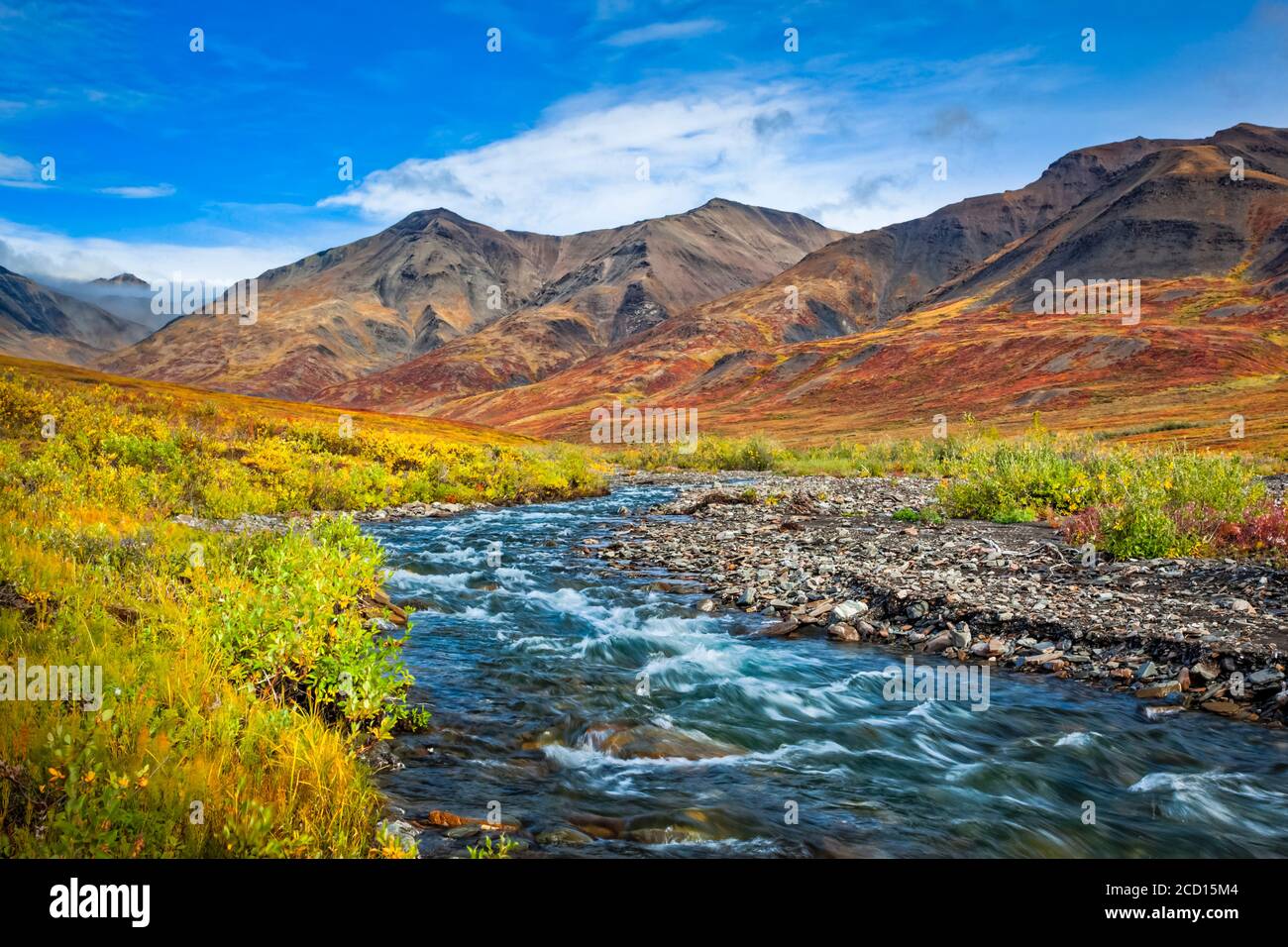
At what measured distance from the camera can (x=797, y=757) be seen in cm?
843

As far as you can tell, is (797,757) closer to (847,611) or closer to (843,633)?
(843,633)

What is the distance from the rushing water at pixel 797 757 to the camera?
21.9 ft

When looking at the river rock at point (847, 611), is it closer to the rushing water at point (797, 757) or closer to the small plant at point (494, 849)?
the rushing water at point (797, 757)

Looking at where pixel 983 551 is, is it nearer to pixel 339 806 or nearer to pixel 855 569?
pixel 855 569

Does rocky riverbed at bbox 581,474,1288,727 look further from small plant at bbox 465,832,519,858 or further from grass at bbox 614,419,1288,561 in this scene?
small plant at bbox 465,832,519,858

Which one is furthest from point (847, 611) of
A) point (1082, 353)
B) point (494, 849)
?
point (1082, 353)

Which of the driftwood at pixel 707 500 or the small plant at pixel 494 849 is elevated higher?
the driftwood at pixel 707 500

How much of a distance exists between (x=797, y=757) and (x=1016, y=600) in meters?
6.54

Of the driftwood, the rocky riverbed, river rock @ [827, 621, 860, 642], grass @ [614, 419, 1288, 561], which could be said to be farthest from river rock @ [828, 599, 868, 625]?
the driftwood

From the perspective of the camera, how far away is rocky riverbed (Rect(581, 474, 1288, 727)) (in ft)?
32.2

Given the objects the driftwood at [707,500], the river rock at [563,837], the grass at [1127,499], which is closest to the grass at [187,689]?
the river rock at [563,837]

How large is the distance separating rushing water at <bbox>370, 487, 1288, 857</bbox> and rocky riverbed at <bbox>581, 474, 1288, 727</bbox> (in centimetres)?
68

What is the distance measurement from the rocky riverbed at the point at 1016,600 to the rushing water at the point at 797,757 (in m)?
0.68

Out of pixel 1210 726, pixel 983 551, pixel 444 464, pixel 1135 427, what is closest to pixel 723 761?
pixel 1210 726
